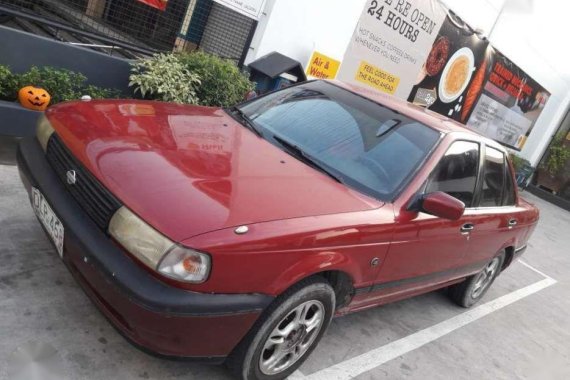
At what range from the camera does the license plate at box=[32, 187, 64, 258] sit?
2.48 metres

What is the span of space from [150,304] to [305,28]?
6.31 metres

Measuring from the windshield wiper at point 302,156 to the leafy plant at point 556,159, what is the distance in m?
17.8

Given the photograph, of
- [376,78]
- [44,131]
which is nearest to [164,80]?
[44,131]

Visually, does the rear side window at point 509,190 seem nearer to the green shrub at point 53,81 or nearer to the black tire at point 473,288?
the black tire at point 473,288

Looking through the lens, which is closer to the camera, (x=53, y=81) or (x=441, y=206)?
(x=441, y=206)

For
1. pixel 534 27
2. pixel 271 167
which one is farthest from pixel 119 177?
pixel 534 27

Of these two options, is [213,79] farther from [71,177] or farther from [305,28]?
[71,177]

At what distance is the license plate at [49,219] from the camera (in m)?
2.48

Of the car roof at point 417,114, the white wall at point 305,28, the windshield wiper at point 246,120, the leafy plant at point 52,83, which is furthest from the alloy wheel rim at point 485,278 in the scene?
the leafy plant at point 52,83

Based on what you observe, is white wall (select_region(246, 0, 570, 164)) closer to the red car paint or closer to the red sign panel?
the red sign panel

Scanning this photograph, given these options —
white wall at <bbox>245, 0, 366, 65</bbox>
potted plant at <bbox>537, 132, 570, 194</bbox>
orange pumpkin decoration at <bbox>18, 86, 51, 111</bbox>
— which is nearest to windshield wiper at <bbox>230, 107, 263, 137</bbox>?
orange pumpkin decoration at <bbox>18, 86, 51, 111</bbox>

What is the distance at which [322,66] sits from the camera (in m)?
8.23

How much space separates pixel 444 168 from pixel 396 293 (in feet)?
3.01

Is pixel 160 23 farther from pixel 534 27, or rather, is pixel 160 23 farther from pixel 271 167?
pixel 534 27
